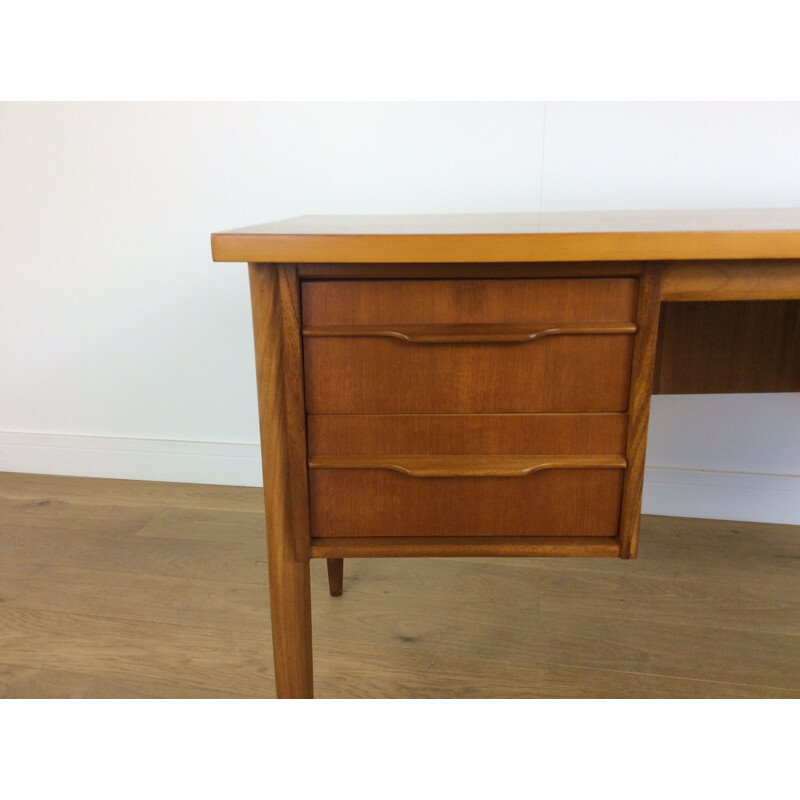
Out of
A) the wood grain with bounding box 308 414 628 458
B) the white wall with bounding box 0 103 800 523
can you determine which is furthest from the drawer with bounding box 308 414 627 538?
the white wall with bounding box 0 103 800 523

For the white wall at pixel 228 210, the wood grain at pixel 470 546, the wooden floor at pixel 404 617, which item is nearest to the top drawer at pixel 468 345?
the wood grain at pixel 470 546

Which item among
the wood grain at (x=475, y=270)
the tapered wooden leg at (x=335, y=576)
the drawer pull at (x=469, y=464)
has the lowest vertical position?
the tapered wooden leg at (x=335, y=576)

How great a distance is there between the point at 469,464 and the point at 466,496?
0.14ft

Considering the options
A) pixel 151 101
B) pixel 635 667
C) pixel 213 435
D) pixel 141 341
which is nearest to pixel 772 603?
pixel 635 667

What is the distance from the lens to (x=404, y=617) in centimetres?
143

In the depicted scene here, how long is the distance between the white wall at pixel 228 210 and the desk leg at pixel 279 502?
1024mm

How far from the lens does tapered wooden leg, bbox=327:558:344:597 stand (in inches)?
57.3

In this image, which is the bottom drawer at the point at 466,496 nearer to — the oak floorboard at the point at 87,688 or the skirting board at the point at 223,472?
the oak floorboard at the point at 87,688

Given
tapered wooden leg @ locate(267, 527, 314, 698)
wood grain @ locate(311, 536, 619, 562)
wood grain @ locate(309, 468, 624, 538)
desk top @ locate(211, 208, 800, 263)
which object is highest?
desk top @ locate(211, 208, 800, 263)

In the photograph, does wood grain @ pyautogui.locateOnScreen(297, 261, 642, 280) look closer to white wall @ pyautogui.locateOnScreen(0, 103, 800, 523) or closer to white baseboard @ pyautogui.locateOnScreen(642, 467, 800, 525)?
white wall @ pyautogui.locateOnScreen(0, 103, 800, 523)

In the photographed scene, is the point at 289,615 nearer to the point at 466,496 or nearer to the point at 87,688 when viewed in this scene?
the point at 466,496

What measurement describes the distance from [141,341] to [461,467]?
1.44m

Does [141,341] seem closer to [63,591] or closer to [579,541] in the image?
[63,591]

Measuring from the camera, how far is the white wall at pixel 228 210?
1.64 metres
